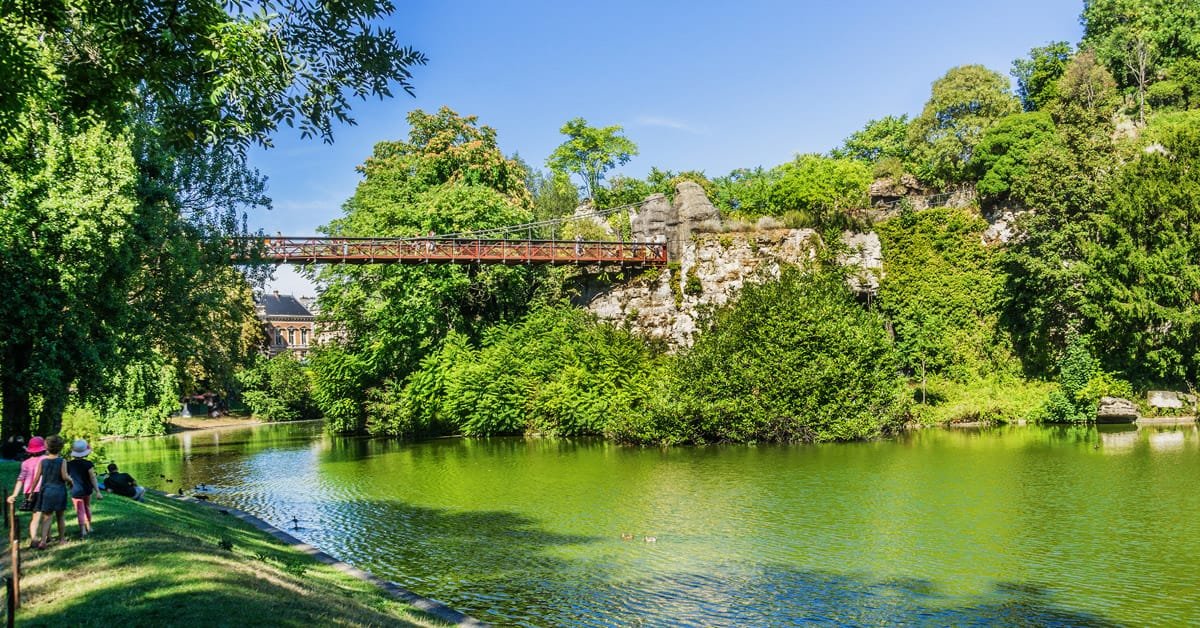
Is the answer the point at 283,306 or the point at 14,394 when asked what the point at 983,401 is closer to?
the point at 14,394

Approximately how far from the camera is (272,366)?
179 ft

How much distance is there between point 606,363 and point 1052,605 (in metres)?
20.9

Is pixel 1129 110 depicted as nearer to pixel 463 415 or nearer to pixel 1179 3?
pixel 1179 3

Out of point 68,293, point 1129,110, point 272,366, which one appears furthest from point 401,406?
point 1129,110

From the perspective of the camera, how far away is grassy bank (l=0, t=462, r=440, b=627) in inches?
256

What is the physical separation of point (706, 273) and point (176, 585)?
2671cm

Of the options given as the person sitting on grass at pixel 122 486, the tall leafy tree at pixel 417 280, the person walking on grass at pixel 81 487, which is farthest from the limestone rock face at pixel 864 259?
the person walking on grass at pixel 81 487

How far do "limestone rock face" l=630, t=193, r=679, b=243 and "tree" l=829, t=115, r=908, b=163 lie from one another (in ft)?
69.1

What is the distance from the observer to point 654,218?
34750 millimetres

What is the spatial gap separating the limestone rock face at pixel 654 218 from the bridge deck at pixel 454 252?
676 mm

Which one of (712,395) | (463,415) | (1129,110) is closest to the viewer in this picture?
(712,395)

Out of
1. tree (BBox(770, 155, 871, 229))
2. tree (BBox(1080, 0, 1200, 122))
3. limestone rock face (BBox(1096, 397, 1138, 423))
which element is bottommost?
limestone rock face (BBox(1096, 397, 1138, 423))

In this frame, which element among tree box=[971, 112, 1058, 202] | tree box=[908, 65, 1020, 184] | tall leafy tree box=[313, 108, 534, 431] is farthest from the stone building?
tree box=[971, 112, 1058, 202]

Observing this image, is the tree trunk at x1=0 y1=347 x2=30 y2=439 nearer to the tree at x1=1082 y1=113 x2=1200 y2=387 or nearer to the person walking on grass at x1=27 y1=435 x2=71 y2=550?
the person walking on grass at x1=27 y1=435 x2=71 y2=550
